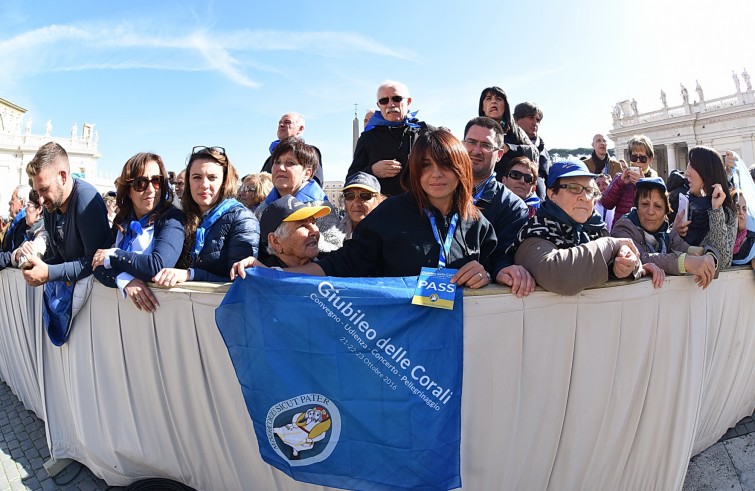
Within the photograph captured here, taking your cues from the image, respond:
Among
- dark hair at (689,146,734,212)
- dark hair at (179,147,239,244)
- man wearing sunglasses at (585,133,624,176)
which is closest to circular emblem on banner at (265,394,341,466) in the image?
dark hair at (179,147,239,244)

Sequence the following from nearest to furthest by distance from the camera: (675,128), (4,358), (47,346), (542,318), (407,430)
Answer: (407,430)
(542,318)
(47,346)
(4,358)
(675,128)

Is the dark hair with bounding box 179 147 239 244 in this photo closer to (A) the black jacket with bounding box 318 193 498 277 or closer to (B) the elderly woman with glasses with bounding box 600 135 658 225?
(A) the black jacket with bounding box 318 193 498 277

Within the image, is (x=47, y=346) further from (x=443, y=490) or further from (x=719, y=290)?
(x=719, y=290)

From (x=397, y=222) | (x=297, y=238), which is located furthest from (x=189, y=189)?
(x=397, y=222)

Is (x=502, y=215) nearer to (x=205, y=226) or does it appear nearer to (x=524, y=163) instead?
(x=524, y=163)

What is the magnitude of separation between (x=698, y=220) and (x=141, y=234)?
157 inches

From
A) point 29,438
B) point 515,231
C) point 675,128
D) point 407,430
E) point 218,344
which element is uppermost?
point 675,128

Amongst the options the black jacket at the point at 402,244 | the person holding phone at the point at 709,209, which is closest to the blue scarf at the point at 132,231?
the black jacket at the point at 402,244

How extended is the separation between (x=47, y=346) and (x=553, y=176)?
3.76m

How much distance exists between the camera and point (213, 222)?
249 cm

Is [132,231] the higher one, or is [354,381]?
[132,231]

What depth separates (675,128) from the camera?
40.6 m

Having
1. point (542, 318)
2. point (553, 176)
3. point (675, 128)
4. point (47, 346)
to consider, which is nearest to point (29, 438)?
point (47, 346)

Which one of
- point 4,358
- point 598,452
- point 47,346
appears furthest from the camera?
point 4,358
